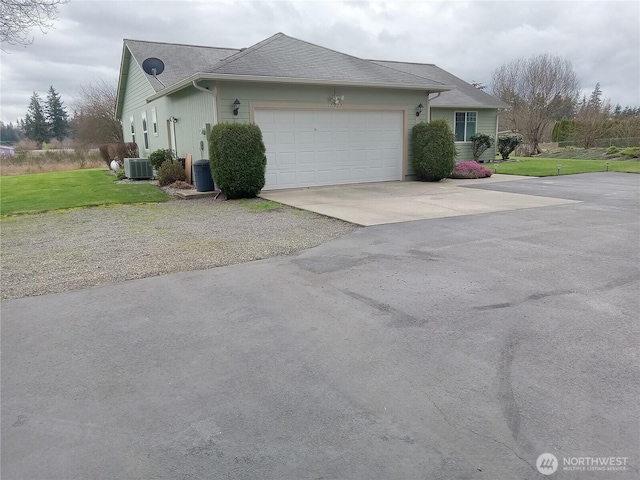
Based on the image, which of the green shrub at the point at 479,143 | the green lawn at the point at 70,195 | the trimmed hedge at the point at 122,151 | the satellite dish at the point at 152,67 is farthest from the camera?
the trimmed hedge at the point at 122,151

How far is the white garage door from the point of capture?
500 inches

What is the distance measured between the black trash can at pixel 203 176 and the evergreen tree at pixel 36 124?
198ft

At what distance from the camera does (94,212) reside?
10.4 meters

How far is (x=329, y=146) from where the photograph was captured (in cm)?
1355

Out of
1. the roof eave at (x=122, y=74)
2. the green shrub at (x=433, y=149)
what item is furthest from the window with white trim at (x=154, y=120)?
the green shrub at (x=433, y=149)

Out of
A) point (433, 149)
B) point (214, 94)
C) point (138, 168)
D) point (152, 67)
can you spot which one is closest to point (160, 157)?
point (138, 168)

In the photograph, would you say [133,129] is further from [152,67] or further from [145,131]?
[152,67]

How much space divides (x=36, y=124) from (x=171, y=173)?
198 ft

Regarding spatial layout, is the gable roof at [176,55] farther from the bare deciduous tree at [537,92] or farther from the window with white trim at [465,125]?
the bare deciduous tree at [537,92]

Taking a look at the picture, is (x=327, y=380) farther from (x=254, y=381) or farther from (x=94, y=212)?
(x=94, y=212)

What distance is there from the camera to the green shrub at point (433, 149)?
14133 mm

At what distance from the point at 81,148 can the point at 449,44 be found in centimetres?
2689

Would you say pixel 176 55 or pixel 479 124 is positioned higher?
pixel 176 55

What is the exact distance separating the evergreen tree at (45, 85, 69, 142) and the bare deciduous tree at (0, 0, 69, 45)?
6091cm
